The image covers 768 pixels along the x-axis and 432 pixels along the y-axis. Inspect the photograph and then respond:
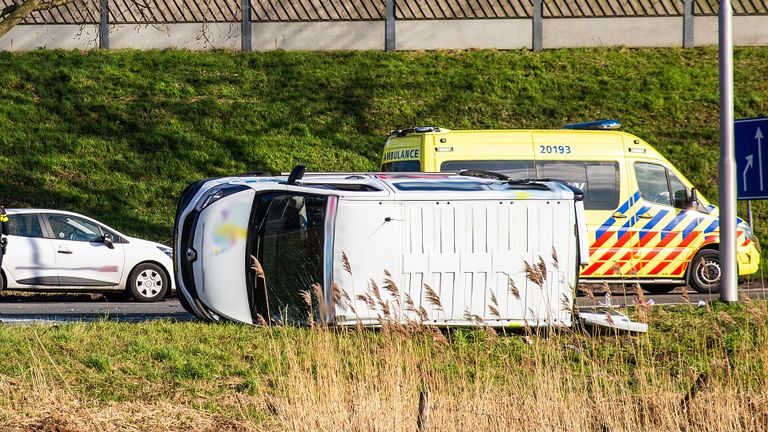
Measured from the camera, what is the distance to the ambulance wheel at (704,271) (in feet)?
52.3

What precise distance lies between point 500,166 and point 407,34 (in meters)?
12.5

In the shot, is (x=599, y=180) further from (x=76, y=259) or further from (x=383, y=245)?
(x=76, y=259)

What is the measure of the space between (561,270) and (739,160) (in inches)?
91.7

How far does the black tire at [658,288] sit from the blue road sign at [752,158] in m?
5.88

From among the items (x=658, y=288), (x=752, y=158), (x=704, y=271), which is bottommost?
(x=658, y=288)

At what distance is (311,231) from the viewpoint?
34.4 ft

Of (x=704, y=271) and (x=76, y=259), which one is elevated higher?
(x=76, y=259)

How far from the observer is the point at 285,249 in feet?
35.1

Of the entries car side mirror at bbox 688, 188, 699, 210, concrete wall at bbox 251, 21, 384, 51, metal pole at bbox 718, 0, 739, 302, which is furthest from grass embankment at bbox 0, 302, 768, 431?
concrete wall at bbox 251, 21, 384, 51

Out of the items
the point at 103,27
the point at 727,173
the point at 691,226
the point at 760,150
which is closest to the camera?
the point at 760,150

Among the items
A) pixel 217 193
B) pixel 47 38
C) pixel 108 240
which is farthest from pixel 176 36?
pixel 217 193

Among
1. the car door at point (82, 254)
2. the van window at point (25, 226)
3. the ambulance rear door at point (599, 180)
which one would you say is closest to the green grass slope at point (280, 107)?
the car door at point (82, 254)

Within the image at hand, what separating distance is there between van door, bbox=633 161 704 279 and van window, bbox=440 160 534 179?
4.76ft

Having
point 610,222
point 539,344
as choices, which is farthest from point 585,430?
point 610,222
